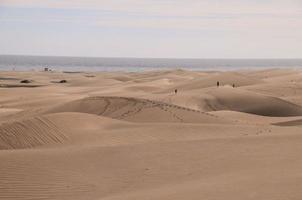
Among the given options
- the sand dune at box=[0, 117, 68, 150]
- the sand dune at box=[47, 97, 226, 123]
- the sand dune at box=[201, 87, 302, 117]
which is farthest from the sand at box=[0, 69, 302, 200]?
the sand dune at box=[201, 87, 302, 117]

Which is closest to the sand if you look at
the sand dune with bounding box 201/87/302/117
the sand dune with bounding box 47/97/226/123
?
the sand dune with bounding box 47/97/226/123

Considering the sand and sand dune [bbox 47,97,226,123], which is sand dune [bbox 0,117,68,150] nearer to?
the sand

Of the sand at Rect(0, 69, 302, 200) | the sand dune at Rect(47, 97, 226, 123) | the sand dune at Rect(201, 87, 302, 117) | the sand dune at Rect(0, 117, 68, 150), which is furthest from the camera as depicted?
the sand dune at Rect(201, 87, 302, 117)

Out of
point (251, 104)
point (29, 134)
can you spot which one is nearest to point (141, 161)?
point (29, 134)

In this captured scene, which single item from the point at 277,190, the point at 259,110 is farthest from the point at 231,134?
the point at 259,110

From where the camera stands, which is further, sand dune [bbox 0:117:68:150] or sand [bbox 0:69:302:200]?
sand dune [bbox 0:117:68:150]

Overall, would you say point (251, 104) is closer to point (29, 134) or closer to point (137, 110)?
point (137, 110)

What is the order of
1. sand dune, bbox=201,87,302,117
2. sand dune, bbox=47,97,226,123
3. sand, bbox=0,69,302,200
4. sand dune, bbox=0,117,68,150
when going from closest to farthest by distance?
sand, bbox=0,69,302,200
sand dune, bbox=0,117,68,150
sand dune, bbox=47,97,226,123
sand dune, bbox=201,87,302,117

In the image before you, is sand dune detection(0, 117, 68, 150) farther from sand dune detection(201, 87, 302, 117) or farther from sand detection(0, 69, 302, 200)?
sand dune detection(201, 87, 302, 117)

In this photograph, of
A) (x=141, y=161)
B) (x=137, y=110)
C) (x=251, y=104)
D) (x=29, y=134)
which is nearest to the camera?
(x=141, y=161)

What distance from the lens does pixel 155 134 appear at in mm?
→ 15281

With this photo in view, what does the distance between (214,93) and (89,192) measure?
22.6 m

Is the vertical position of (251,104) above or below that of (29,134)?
below

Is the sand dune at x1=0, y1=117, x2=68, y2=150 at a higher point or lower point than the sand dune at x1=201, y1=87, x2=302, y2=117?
higher
